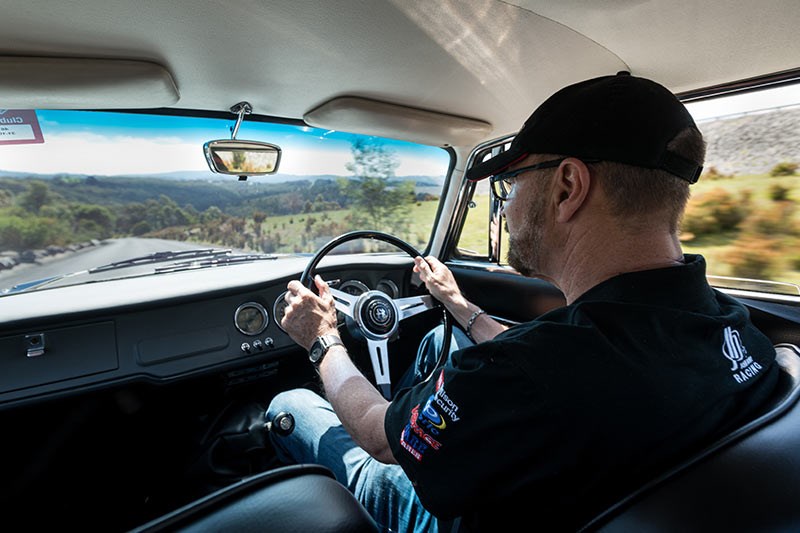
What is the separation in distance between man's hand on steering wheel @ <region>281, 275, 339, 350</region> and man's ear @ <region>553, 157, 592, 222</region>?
100cm

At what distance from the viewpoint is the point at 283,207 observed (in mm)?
2982

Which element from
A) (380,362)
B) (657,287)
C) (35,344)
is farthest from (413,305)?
(35,344)

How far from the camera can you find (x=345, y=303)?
2.40 m

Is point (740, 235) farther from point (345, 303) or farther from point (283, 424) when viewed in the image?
point (283, 424)

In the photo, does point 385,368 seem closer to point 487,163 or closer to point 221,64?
point 487,163

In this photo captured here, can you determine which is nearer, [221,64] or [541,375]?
[541,375]

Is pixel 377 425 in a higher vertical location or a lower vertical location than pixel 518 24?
lower

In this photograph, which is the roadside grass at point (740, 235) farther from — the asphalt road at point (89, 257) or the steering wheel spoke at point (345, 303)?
the asphalt road at point (89, 257)

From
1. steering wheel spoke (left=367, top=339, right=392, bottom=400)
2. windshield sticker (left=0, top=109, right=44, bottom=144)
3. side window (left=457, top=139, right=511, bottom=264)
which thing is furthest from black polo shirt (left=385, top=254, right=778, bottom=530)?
side window (left=457, top=139, right=511, bottom=264)

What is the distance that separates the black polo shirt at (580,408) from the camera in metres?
0.92

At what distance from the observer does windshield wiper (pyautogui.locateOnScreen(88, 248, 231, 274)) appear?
243cm

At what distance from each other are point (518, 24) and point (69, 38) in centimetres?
170

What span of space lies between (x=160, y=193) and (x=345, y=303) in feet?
3.76

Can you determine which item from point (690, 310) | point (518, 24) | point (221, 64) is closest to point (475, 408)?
point (690, 310)
